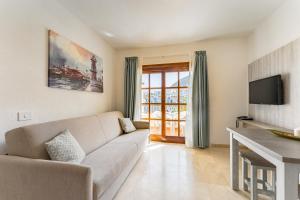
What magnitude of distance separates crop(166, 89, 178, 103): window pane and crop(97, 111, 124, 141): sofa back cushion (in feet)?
4.67

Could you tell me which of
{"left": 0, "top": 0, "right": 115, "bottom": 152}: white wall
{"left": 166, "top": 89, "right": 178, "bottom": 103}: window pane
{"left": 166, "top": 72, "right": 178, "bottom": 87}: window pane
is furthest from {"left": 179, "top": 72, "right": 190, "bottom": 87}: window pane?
{"left": 0, "top": 0, "right": 115, "bottom": 152}: white wall

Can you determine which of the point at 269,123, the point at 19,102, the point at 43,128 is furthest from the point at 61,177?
the point at 269,123

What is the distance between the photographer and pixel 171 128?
13.5 ft

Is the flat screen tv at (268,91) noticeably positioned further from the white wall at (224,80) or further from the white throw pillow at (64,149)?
the white throw pillow at (64,149)

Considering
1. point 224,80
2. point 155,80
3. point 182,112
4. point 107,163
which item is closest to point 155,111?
point 182,112

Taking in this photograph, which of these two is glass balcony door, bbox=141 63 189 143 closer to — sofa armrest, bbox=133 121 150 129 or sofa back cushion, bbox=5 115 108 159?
sofa armrest, bbox=133 121 150 129

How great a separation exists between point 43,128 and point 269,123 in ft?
10.7

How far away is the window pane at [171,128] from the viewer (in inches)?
161

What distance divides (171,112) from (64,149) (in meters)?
2.87

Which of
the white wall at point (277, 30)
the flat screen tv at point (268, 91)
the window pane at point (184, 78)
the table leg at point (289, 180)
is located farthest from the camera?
the window pane at point (184, 78)

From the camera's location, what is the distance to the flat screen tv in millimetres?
2281

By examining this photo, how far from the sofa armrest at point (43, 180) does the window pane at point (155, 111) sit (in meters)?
3.01

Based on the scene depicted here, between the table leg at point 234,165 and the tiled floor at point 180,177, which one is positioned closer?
the tiled floor at point 180,177

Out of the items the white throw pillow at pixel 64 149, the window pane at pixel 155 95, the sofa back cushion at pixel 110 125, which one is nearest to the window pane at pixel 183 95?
the window pane at pixel 155 95
